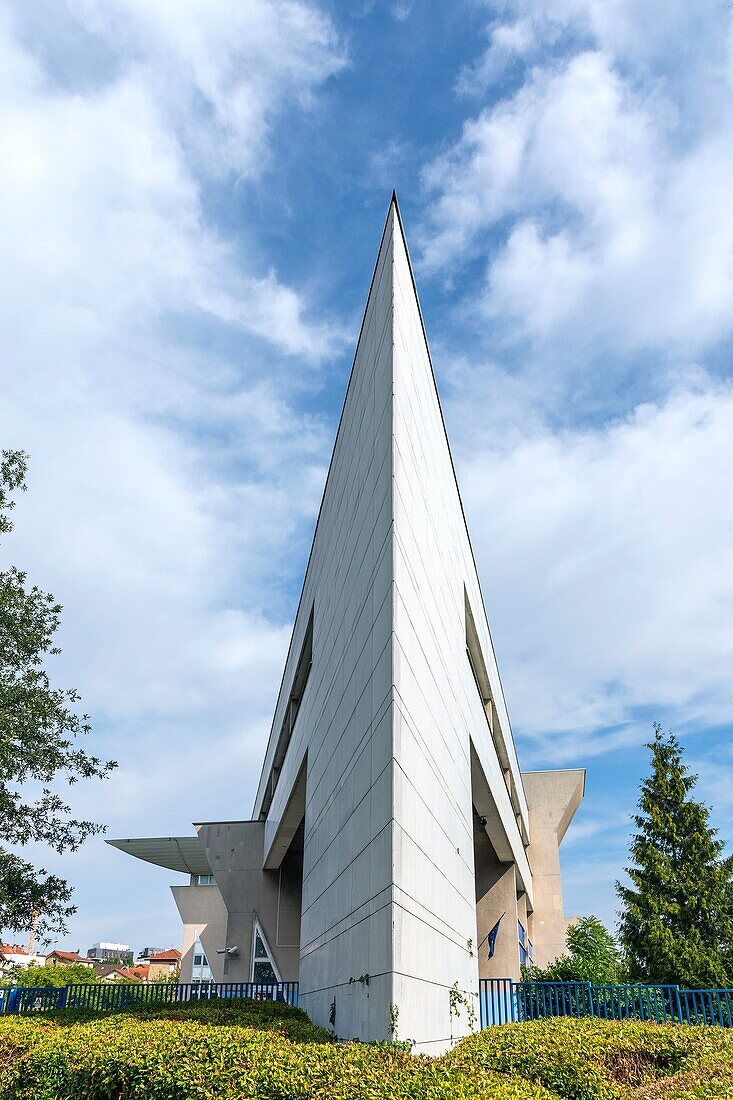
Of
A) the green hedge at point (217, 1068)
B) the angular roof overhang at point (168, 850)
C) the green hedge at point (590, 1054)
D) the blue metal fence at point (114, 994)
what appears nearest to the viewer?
the green hedge at point (217, 1068)

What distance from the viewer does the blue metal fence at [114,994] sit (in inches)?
668

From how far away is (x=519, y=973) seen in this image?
2419 cm

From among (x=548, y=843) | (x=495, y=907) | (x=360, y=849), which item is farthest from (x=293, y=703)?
(x=548, y=843)

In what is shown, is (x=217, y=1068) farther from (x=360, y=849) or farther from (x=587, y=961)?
(x=587, y=961)

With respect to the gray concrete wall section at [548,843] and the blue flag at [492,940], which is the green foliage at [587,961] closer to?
the blue flag at [492,940]

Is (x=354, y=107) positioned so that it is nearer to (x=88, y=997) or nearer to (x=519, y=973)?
(x=88, y=997)

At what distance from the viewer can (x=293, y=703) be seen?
23469mm

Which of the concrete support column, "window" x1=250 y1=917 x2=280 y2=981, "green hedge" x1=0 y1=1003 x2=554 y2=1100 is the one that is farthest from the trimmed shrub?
"window" x1=250 y1=917 x2=280 y2=981

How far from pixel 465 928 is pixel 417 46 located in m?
11.9

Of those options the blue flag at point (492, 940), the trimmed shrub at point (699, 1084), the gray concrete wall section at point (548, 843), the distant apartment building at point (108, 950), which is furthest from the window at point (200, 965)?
the distant apartment building at point (108, 950)

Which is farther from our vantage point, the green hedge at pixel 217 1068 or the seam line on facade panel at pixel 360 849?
the seam line on facade panel at pixel 360 849

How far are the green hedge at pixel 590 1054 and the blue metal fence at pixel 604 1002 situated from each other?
231 inches

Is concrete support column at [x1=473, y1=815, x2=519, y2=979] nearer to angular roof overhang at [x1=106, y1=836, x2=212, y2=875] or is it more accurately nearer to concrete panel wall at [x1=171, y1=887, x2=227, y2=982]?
angular roof overhang at [x1=106, y1=836, x2=212, y2=875]

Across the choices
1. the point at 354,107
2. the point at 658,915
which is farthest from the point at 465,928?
the point at 658,915
